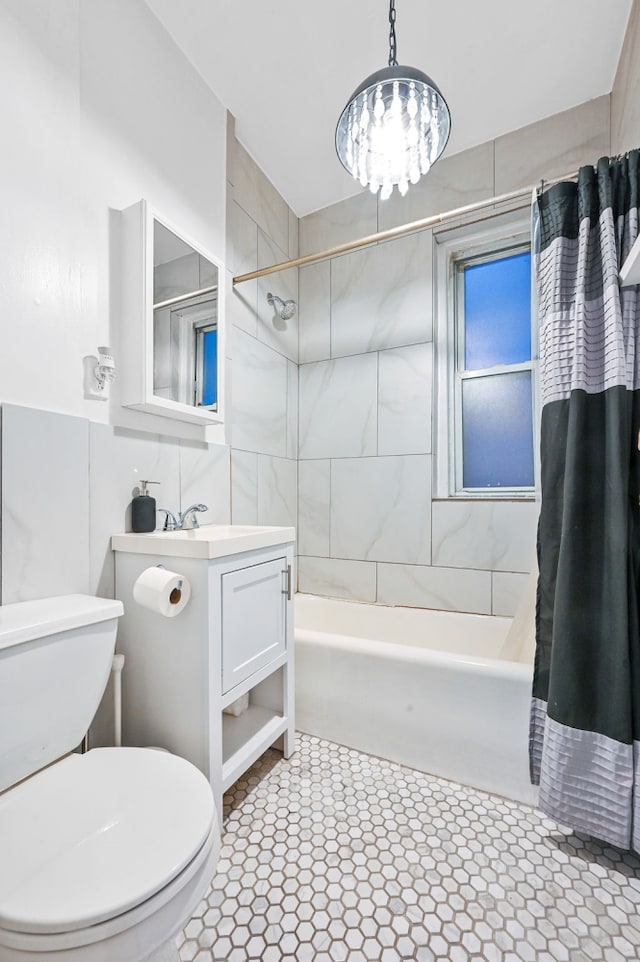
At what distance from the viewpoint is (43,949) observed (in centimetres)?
61

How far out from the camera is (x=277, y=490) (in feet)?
7.77

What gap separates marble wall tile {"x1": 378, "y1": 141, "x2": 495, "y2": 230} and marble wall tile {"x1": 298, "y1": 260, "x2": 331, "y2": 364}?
1.60 ft

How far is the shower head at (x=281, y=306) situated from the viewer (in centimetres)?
230

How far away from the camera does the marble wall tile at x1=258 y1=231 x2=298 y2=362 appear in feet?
7.38

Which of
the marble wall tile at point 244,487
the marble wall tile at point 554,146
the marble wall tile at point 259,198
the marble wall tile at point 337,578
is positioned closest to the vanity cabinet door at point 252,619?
the marble wall tile at point 244,487

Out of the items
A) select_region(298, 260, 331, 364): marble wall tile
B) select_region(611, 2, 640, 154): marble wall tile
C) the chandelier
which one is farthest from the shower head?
select_region(611, 2, 640, 154): marble wall tile

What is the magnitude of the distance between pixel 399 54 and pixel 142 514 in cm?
209

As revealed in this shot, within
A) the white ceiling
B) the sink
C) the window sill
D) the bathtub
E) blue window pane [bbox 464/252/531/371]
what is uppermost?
the white ceiling

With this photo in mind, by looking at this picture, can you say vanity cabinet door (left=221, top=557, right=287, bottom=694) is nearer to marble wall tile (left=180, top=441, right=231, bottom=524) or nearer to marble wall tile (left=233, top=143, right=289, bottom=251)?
marble wall tile (left=180, top=441, right=231, bottom=524)

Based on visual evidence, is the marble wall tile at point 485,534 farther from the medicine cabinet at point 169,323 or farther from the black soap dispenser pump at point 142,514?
the black soap dispenser pump at point 142,514

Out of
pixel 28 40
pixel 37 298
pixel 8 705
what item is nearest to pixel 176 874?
pixel 8 705

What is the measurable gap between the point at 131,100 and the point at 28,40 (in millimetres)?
380

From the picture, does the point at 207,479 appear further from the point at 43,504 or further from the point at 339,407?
the point at 339,407

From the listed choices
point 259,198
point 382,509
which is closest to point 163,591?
point 382,509
